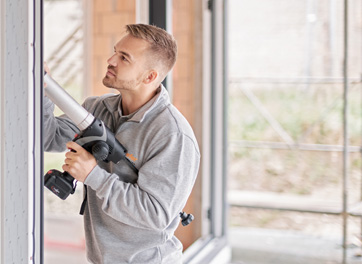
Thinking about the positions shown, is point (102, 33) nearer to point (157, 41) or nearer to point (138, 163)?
point (157, 41)

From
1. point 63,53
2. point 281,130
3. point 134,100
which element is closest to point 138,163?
point 134,100

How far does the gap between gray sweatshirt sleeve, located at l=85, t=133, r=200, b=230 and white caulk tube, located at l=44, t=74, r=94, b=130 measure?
0.11 meters

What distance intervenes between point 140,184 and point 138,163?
0.23 feet

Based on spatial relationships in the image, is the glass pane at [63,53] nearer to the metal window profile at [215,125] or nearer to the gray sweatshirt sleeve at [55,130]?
the metal window profile at [215,125]

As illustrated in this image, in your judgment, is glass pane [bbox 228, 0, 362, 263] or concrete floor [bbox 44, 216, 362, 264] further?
glass pane [bbox 228, 0, 362, 263]

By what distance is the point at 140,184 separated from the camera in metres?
1.14

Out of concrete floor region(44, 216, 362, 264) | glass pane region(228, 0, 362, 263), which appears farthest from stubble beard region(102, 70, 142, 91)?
glass pane region(228, 0, 362, 263)

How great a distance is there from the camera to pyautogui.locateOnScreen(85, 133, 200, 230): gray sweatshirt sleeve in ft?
3.64

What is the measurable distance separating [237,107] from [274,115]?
404 millimetres

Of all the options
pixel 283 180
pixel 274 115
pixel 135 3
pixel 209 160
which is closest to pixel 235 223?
pixel 283 180

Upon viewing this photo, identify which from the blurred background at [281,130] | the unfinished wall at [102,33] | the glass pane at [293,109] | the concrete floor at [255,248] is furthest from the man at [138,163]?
the glass pane at [293,109]

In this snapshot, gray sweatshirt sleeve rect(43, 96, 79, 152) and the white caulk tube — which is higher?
the white caulk tube

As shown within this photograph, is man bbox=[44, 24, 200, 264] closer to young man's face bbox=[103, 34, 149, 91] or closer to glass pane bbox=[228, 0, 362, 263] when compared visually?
young man's face bbox=[103, 34, 149, 91]

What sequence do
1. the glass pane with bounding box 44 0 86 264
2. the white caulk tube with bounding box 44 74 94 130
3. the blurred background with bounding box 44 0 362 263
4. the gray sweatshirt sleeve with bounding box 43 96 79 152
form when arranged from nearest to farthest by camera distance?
the white caulk tube with bounding box 44 74 94 130 → the gray sweatshirt sleeve with bounding box 43 96 79 152 → the blurred background with bounding box 44 0 362 263 → the glass pane with bounding box 44 0 86 264
